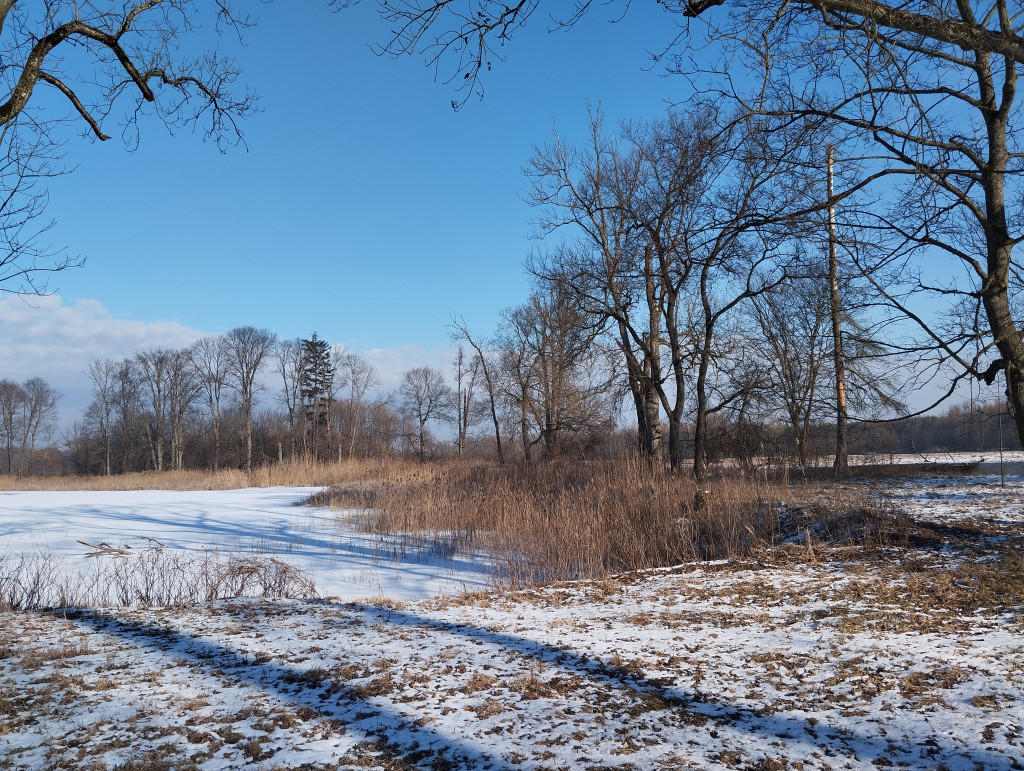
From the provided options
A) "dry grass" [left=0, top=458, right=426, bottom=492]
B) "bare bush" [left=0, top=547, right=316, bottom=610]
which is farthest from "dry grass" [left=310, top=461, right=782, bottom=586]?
"dry grass" [left=0, top=458, right=426, bottom=492]

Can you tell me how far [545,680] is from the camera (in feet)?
9.41

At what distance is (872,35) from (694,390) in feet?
33.9

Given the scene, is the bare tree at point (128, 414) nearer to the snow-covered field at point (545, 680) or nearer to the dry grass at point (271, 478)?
the dry grass at point (271, 478)

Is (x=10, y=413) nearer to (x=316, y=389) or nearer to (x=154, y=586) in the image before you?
(x=316, y=389)

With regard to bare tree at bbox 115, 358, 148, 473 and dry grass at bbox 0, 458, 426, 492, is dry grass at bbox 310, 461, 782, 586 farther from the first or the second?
bare tree at bbox 115, 358, 148, 473

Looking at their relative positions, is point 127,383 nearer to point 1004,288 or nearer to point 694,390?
point 694,390

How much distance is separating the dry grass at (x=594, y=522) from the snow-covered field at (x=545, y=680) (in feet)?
4.24

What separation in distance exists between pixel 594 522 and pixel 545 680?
445 centimetres

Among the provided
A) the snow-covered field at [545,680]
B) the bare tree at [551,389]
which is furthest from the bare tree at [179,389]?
the snow-covered field at [545,680]

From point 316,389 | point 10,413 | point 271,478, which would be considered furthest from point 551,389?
point 10,413

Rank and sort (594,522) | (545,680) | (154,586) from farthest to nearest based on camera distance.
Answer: (594,522), (154,586), (545,680)

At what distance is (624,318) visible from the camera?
13.4m

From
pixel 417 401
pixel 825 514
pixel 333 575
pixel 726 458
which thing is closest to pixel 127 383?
pixel 417 401

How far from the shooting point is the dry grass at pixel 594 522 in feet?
21.2
